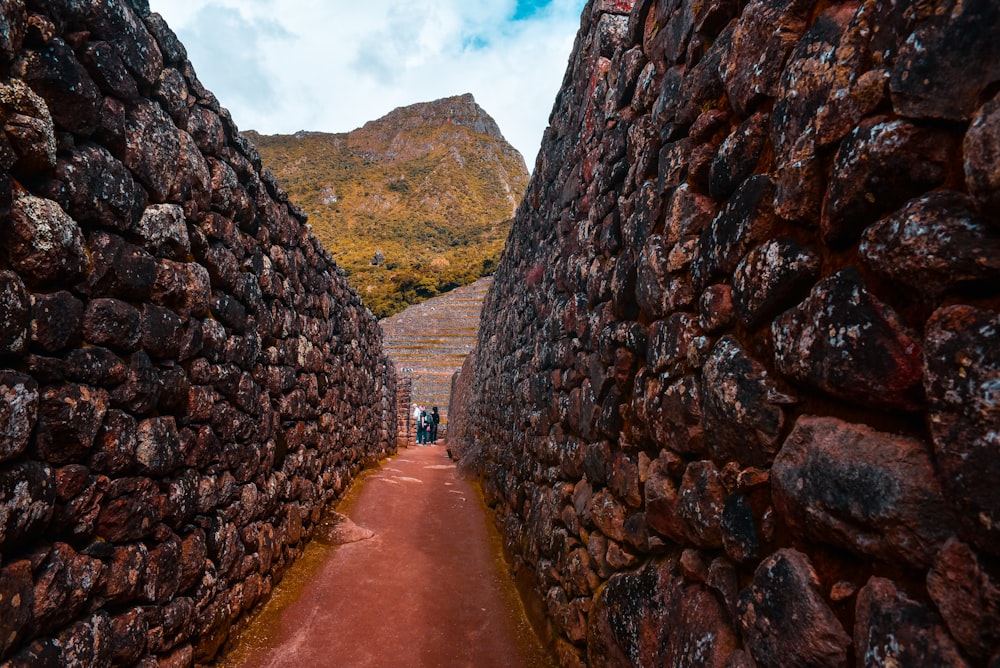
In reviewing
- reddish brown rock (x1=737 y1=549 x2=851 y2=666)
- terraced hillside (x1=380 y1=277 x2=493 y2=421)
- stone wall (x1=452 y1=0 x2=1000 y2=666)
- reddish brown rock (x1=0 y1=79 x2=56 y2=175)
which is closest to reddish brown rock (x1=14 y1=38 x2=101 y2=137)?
reddish brown rock (x1=0 y1=79 x2=56 y2=175)

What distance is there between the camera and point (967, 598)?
42.0 inches

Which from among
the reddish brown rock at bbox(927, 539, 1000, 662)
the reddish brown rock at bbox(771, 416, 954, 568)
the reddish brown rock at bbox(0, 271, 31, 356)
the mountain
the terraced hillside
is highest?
the mountain

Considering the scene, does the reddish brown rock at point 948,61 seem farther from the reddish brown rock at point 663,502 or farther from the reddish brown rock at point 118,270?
the reddish brown rock at point 118,270

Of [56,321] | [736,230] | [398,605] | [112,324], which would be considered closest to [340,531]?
[398,605]

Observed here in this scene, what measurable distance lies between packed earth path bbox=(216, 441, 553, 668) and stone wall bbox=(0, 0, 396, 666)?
0.41 m

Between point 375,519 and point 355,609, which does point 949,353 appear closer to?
point 355,609

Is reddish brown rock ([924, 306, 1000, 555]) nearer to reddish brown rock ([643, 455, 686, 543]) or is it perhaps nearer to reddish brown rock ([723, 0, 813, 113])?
reddish brown rock ([723, 0, 813, 113])

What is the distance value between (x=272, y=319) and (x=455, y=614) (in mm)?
3230

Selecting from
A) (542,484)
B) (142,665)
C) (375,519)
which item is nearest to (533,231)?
(542,484)

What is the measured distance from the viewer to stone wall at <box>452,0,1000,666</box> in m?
1.13

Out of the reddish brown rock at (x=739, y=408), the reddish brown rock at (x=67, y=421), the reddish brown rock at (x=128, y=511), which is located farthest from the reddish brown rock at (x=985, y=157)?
the reddish brown rock at (x=128, y=511)

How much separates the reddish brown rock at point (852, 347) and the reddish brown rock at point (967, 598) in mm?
336

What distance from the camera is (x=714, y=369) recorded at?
2100mm

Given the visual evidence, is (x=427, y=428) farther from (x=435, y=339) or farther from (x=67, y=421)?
(x=67, y=421)
